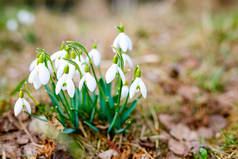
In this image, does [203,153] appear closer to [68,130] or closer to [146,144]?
[146,144]

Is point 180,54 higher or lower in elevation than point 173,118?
higher

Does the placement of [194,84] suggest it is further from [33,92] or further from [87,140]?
[33,92]

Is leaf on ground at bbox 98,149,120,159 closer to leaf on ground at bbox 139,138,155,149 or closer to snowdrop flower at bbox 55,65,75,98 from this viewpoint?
leaf on ground at bbox 139,138,155,149

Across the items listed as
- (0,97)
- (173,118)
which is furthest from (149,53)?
(0,97)

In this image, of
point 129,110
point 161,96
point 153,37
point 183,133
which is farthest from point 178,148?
point 153,37

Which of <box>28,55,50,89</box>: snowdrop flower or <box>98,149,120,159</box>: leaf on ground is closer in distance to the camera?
<box>28,55,50,89</box>: snowdrop flower

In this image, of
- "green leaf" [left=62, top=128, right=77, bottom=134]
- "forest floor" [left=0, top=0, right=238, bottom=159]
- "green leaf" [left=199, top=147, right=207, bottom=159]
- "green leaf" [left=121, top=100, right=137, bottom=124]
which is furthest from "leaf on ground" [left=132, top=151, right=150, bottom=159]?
"green leaf" [left=62, top=128, right=77, bottom=134]

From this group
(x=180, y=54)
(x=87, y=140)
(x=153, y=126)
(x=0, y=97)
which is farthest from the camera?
(x=180, y=54)
